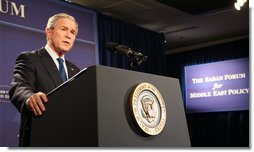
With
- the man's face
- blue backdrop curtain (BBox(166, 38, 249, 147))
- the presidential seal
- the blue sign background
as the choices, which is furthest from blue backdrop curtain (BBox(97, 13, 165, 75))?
the presidential seal

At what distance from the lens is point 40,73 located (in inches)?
45.8

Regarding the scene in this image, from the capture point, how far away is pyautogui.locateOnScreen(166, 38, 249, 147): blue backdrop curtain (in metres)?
5.62

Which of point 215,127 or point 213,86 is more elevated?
point 213,86

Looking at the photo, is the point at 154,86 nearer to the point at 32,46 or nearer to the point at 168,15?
the point at 32,46

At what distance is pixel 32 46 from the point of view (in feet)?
10.9

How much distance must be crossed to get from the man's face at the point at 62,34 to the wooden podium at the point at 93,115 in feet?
1.14

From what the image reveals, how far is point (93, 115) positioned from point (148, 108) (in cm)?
18

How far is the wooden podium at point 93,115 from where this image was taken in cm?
86

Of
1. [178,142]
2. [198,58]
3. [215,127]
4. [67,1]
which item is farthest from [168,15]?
[178,142]

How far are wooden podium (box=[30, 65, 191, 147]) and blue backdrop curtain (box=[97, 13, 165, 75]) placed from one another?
3113 millimetres

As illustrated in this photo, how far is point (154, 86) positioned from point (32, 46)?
8.12 ft

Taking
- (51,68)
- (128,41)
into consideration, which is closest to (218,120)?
(128,41)

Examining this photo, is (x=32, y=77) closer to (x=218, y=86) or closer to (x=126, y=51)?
(x=126, y=51)

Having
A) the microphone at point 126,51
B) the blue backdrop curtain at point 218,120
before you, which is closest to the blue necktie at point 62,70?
the microphone at point 126,51
